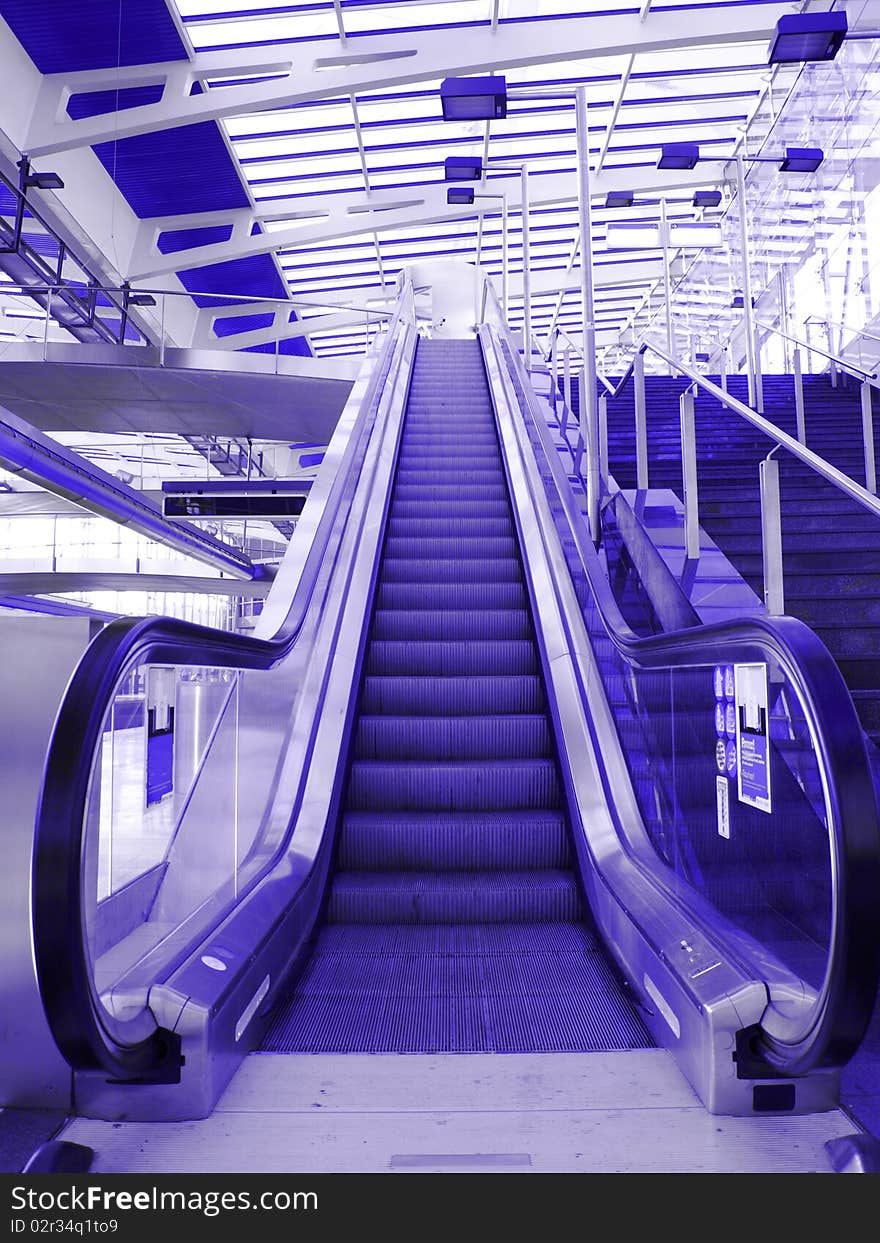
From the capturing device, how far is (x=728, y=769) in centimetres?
247

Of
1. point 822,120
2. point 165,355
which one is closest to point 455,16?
point 822,120

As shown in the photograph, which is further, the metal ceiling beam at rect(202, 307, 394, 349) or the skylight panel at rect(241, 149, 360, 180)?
the metal ceiling beam at rect(202, 307, 394, 349)

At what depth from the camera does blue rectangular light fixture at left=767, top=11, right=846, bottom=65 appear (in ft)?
21.2

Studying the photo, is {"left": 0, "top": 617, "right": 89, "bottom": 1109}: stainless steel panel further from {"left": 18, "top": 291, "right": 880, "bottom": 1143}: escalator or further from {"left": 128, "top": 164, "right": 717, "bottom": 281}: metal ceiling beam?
{"left": 128, "top": 164, "right": 717, "bottom": 281}: metal ceiling beam

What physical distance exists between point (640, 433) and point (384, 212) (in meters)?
13.4

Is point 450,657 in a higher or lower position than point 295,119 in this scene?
lower

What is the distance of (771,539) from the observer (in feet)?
11.6

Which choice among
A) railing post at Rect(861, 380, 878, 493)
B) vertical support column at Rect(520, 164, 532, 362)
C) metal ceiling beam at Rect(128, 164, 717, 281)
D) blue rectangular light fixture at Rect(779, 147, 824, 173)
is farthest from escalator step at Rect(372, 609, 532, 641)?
metal ceiling beam at Rect(128, 164, 717, 281)

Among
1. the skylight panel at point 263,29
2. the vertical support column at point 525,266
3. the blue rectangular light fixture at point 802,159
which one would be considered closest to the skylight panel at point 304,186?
the skylight panel at point 263,29

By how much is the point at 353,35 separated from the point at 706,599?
11956mm

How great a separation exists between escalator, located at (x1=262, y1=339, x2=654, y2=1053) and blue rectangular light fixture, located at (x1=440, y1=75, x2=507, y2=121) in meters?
2.87

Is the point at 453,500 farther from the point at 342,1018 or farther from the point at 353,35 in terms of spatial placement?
the point at 353,35

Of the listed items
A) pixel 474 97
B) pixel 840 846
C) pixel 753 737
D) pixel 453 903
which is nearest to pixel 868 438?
pixel 474 97

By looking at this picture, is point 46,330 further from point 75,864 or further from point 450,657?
point 75,864
